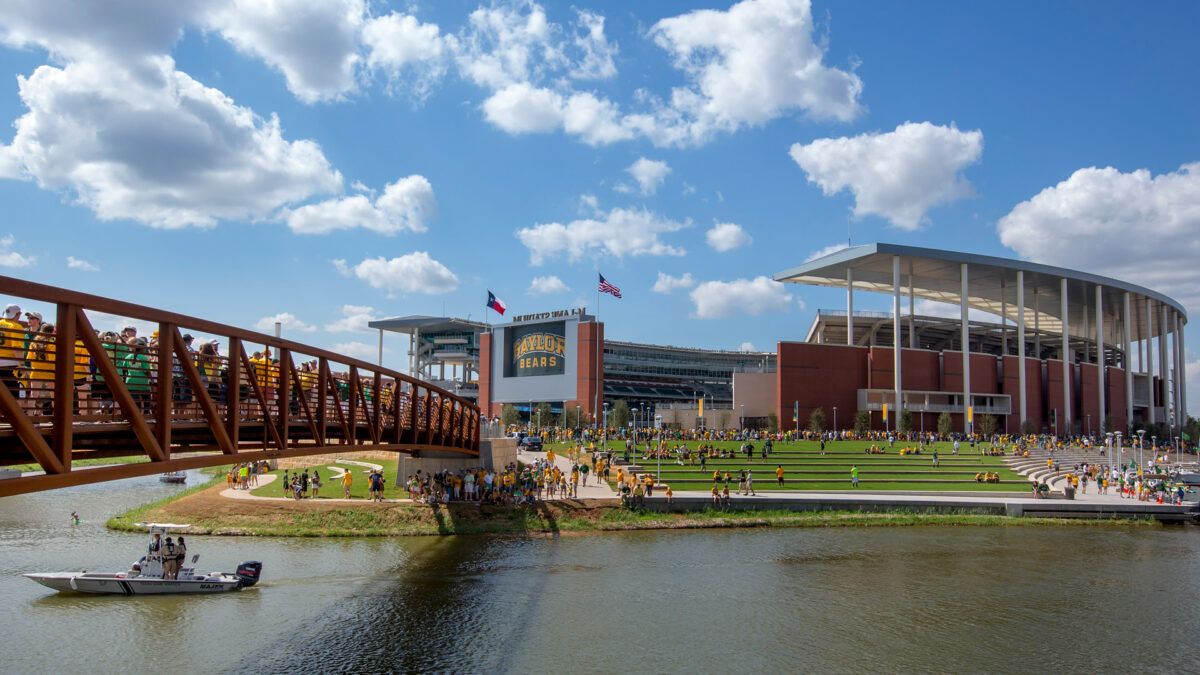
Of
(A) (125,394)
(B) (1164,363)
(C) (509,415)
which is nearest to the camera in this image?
(A) (125,394)

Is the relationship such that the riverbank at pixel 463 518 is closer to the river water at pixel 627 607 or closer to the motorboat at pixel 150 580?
the river water at pixel 627 607

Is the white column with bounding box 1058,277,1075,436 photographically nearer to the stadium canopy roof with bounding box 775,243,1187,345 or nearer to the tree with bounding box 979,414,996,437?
the stadium canopy roof with bounding box 775,243,1187,345

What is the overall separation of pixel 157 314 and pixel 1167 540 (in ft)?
129

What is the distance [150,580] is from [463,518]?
45.6 feet

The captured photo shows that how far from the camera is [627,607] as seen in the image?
22891 mm

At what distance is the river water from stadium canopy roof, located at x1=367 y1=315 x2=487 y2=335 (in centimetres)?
9247

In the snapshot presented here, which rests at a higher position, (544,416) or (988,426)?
(544,416)

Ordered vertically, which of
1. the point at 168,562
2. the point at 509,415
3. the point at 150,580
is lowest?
the point at 150,580

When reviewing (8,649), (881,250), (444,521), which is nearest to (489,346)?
(881,250)

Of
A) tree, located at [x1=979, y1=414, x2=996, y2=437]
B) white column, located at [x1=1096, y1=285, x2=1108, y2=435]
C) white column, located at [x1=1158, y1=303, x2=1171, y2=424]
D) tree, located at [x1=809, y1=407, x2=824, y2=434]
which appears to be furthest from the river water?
white column, located at [x1=1158, y1=303, x2=1171, y2=424]

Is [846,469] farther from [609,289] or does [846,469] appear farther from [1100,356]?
[1100,356]

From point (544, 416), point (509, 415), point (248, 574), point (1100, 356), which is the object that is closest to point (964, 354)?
point (1100, 356)

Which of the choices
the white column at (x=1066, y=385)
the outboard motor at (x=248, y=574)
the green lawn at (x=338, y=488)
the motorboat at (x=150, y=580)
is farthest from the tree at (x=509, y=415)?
the motorboat at (x=150, y=580)

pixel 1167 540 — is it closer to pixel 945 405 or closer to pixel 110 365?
pixel 110 365
